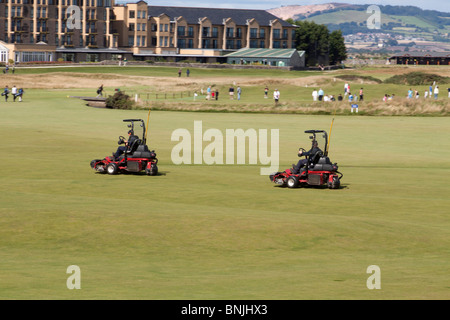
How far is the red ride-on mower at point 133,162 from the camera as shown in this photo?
35000mm

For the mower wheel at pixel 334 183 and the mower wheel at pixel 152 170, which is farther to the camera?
the mower wheel at pixel 152 170

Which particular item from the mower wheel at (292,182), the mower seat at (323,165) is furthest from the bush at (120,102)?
the mower seat at (323,165)

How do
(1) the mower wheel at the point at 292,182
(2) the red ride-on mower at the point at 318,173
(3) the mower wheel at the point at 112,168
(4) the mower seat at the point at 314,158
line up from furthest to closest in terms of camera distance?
(3) the mower wheel at the point at 112,168 < (1) the mower wheel at the point at 292,182 < (2) the red ride-on mower at the point at 318,173 < (4) the mower seat at the point at 314,158

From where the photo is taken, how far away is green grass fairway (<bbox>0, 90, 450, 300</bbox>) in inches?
620

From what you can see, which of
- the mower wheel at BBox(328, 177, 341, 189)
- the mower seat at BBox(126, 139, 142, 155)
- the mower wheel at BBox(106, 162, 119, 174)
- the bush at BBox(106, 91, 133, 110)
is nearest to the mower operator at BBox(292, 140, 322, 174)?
the mower wheel at BBox(328, 177, 341, 189)

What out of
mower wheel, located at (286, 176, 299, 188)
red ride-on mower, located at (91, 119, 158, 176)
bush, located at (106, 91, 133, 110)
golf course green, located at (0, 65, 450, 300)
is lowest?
golf course green, located at (0, 65, 450, 300)

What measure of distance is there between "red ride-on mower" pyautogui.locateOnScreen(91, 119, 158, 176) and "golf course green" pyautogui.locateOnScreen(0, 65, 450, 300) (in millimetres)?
543

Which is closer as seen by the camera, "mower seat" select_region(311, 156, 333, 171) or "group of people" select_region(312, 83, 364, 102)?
"mower seat" select_region(311, 156, 333, 171)

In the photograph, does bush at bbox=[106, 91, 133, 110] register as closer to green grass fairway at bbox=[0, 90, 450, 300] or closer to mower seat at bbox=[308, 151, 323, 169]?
green grass fairway at bbox=[0, 90, 450, 300]

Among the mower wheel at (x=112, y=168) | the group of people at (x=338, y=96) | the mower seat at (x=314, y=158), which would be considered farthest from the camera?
the group of people at (x=338, y=96)

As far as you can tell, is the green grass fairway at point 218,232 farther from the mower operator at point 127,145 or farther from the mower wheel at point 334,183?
the mower operator at point 127,145

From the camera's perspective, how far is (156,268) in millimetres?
17766

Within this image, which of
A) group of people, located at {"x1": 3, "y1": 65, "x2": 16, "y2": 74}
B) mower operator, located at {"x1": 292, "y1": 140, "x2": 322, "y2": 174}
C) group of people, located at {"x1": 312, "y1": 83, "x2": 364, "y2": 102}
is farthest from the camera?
group of people, located at {"x1": 3, "y1": 65, "x2": 16, "y2": 74}
